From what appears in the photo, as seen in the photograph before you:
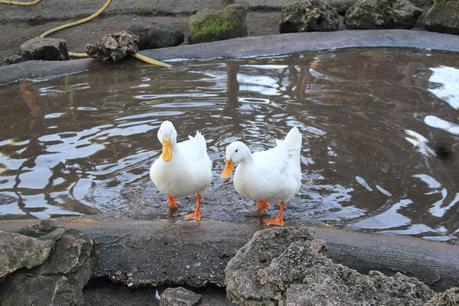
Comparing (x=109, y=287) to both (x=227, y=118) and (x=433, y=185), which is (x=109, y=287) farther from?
(x=227, y=118)

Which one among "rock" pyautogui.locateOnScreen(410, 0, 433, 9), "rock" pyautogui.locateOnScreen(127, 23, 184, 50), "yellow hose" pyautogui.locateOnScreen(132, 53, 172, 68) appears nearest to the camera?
"yellow hose" pyautogui.locateOnScreen(132, 53, 172, 68)

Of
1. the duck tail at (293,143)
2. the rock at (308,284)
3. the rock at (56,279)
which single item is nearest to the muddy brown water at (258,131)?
the duck tail at (293,143)

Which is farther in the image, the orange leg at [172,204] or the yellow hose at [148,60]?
the yellow hose at [148,60]

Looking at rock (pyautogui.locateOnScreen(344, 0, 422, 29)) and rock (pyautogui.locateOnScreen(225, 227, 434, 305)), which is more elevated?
rock (pyautogui.locateOnScreen(225, 227, 434, 305))

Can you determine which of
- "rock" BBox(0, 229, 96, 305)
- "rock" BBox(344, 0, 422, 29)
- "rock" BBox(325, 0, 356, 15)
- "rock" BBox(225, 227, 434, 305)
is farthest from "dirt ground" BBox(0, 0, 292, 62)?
"rock" BBox(225, 227, 434, 305)

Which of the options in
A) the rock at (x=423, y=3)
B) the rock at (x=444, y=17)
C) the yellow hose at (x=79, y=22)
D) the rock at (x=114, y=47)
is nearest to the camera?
the rock at (x=114, y=47)

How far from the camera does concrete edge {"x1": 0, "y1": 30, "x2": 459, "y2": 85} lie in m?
8.89

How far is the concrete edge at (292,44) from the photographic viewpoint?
29.2 ft

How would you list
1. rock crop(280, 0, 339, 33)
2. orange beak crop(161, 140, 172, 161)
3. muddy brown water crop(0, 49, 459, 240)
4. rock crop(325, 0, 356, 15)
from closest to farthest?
orange beak crop(161, 140, 172, 161) → muddy brown water crop(0, 49, 459, 240) → rock crop(280, 0, 339, 33) → rock crop(325, 0, 356, 15)

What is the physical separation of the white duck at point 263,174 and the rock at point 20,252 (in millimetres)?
1250

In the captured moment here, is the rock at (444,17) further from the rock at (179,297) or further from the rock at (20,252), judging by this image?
the rock at (20,252)

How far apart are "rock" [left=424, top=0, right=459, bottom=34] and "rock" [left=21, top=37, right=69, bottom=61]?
16.8 ft

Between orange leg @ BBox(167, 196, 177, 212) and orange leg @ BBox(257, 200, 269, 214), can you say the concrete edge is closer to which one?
orange leg @ BBox(167, 196, 177, 212)

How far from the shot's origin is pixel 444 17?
31.4 ft
